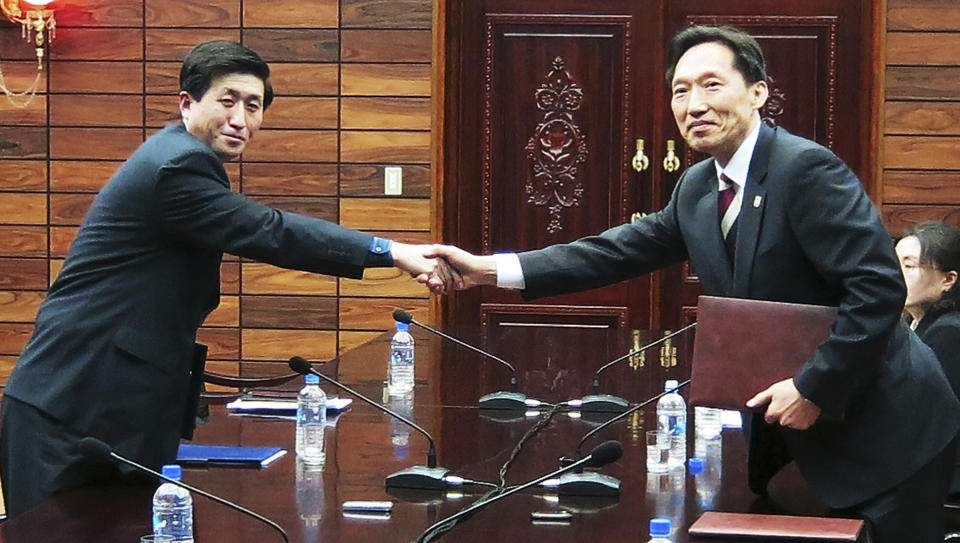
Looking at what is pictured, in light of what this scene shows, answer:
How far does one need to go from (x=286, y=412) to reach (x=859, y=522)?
1.52 m

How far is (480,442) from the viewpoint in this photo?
10.1 ft

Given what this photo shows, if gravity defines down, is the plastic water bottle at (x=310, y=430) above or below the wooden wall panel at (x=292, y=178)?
below

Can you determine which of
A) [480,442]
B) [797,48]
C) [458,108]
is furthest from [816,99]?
[480,442]

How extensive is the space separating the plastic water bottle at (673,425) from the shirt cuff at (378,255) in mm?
915

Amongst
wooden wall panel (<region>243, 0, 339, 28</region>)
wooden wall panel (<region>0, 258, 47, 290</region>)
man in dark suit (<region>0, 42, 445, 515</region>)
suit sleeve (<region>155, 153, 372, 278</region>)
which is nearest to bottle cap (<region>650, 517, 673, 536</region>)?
man in dark suit (<region>0, 42, 445, 515</region>)

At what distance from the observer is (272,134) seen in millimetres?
6352

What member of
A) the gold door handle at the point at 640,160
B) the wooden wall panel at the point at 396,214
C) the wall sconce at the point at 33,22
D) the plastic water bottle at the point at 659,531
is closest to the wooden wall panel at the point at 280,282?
the wooden wall panel at the point at 396,214

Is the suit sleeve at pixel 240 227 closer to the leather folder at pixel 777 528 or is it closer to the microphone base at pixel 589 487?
the microphone base at pixel 589 487

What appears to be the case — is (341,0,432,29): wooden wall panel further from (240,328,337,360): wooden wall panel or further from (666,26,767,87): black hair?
(666,26,767,87): black hair

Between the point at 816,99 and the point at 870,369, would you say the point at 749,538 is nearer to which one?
the point at 870,369

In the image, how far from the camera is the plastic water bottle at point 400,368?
12.5ft

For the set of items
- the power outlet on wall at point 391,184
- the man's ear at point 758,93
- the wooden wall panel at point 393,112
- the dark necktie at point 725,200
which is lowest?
the dark necktie at point 725,200

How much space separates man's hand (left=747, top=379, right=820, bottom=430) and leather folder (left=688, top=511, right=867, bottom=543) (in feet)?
Answer: 0.57

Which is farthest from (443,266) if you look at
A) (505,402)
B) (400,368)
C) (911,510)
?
(911,510)
